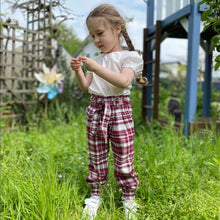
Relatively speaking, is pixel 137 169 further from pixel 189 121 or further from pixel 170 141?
pixel 189 121

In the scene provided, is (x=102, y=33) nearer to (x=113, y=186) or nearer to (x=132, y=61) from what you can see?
(x=132, y=61)

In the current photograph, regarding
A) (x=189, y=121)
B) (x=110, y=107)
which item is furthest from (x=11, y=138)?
(x=189, y=121)

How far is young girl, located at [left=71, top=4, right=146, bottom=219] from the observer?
4.98ft

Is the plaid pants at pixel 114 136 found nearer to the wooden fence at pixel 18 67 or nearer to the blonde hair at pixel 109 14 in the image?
the blonde hair at pixel 109 14

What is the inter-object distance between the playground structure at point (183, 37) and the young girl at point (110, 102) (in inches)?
33.5

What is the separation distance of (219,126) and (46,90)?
248 cm

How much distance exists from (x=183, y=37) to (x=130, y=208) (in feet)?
10.9

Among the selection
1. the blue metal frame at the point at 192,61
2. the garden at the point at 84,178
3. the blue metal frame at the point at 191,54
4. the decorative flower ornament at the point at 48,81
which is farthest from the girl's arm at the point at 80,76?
the decorative flower ornament at the point at 48,81

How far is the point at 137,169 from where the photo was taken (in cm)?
201

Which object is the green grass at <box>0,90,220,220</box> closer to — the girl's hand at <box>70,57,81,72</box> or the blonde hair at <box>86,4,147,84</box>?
the girl's hand at <box>70,57,81,72</box>

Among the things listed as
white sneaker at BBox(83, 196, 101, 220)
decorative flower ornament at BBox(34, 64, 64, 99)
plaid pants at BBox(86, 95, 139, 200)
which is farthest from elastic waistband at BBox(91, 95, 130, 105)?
decorative flower ornament at BBox(34, 64, 64, 99)

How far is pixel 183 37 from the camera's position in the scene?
4281mm

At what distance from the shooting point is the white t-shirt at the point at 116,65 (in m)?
1.59

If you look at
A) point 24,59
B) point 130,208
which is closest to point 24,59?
point 24,59
